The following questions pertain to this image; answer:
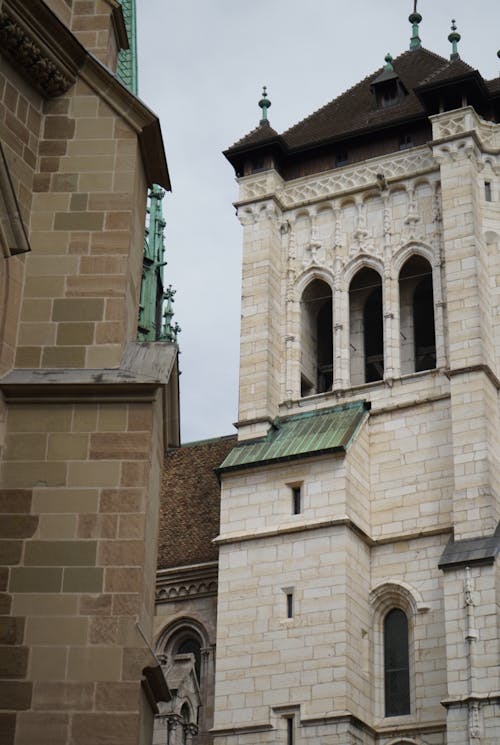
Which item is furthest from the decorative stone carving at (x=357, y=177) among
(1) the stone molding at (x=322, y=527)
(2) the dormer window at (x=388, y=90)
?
(1) the stone molding at (x=322, y=527)

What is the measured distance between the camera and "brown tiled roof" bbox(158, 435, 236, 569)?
32.8 meters

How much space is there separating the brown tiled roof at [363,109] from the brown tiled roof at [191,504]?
8.14 meters

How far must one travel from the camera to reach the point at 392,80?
37031 mm

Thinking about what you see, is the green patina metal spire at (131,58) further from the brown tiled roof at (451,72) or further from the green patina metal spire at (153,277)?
the brown tiled roof at (451,72)

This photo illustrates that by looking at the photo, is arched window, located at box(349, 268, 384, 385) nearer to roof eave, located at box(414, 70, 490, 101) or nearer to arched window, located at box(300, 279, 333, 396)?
arched window, located at box(300, 279, 333, 396)

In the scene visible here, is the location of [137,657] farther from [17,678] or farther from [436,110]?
[436,110]

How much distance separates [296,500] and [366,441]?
2100 mm

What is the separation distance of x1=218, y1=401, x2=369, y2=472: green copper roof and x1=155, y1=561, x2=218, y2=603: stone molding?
2.48m

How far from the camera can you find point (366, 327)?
114ft

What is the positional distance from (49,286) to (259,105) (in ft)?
89.3

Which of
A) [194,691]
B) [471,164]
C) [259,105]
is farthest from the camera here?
[259,105]

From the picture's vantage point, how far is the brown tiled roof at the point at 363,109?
3544 centimetres

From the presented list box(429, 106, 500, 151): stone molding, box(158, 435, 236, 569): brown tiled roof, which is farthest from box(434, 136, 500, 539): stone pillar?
box(158, 435, 236, 569): brown tiled roof

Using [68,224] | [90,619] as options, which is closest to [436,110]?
[68,224]
